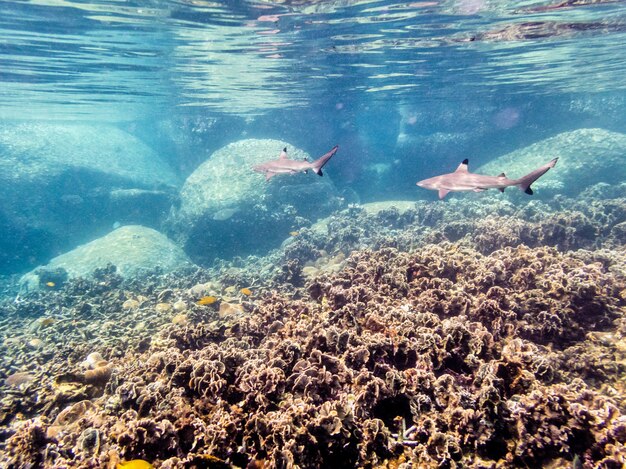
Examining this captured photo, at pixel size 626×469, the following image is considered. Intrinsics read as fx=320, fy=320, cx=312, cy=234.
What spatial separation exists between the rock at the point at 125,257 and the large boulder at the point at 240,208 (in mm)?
1727

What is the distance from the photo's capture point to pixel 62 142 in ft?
80.4

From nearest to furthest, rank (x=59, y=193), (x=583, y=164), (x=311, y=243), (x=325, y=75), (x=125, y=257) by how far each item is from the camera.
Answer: (x=311, y=243)
(x=125, y=257)
(x=583, y=164)
(x=325, y=75)
(x=59, y=193)

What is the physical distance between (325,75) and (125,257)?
1580 centimetres

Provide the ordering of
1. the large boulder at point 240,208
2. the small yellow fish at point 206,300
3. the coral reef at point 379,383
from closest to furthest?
the coral reef at point 379,383
the small yellow fish at point 206,300
the large boulder at point 240,208

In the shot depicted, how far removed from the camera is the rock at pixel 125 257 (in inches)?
603

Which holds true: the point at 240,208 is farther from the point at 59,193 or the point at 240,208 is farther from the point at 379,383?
the point at 379,383

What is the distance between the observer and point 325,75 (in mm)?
20438

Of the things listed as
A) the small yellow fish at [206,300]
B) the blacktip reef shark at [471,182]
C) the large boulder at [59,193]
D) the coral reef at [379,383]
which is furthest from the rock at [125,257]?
the blacktip reef shark at [471,182]

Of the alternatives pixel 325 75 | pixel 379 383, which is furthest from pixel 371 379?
pixel 325 75

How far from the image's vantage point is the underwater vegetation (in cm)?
294

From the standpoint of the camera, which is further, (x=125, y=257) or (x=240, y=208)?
(x=240, y=208)

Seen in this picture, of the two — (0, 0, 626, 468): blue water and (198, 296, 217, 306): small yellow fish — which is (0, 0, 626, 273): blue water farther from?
(198, 296, 217, 306): small yellow fish

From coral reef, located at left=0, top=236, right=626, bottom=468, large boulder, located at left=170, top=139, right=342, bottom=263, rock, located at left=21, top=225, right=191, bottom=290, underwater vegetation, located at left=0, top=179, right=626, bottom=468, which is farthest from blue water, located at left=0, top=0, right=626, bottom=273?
coral reef, located at left=0, top=236, right=626, bottom=468

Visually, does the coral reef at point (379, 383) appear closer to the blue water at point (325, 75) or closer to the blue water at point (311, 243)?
the blue water at point (311, 243)
